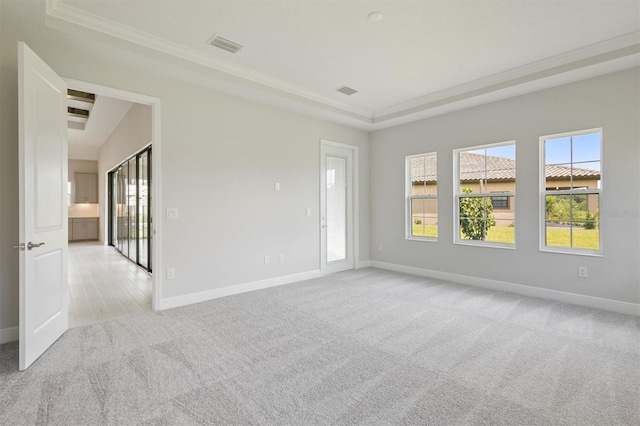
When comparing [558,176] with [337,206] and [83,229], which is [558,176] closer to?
[337,206]

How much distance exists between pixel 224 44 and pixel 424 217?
4.18 m

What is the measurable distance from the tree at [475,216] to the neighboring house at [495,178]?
10 cm

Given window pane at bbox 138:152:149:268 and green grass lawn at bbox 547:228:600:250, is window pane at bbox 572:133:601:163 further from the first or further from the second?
window pane at bbox 138:152:149:268

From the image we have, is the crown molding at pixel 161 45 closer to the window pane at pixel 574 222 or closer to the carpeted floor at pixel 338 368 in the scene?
the carpeted floor at pixel 338 368

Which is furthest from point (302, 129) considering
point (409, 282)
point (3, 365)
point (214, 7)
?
point (3, 365)

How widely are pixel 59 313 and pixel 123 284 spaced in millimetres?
2135

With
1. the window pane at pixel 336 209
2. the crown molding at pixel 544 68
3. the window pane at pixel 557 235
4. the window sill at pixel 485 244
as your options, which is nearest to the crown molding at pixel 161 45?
the window pane at pixel 336 209

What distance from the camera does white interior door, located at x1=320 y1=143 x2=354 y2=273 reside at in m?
5.66

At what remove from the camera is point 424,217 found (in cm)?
567

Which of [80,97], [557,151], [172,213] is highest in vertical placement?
[80,97]

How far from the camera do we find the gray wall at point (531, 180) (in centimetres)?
358

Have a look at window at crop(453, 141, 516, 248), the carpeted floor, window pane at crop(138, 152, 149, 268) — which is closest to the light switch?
the carpeted floor

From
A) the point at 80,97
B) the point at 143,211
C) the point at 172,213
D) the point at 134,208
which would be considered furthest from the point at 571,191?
the point at 80,97

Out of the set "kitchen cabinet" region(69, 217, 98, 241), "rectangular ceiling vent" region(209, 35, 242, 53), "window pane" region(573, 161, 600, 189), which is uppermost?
"rectangular ceiling vent" region(209, 35, 242, 53)
